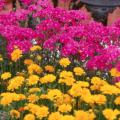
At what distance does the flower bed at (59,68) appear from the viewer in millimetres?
3098

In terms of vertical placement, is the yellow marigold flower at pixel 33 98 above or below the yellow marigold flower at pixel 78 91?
below

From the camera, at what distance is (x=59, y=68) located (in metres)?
4.06

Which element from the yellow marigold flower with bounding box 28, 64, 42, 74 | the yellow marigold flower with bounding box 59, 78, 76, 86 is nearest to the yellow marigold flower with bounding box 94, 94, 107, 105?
the yellow marigold flower with bounding box 59, 78, 76, 86

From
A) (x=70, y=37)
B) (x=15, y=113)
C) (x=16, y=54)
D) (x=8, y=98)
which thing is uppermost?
(x=70, y=37)

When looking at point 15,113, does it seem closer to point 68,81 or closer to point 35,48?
point 68,81

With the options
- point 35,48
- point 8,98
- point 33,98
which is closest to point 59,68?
point 35,48

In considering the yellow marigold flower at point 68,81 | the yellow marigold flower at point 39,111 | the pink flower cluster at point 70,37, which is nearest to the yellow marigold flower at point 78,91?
the yellow marigold flower at point 68,81

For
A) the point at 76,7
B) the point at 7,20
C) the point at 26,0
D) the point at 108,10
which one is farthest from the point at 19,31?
the point at 76,7

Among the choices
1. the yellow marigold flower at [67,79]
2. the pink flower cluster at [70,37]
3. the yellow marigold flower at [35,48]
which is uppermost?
the pink flower cluster at [70,37]

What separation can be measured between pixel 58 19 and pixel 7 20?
1.45 ft

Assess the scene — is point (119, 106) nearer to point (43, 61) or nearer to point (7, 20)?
point (43, 61)

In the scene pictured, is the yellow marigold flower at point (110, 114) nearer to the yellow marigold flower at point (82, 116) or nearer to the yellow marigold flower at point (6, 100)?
the yellow marigold flower at point (82, 116)

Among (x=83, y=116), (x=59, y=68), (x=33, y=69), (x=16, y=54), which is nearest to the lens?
(x=83, y=116)

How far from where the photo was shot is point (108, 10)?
19.6 ft
